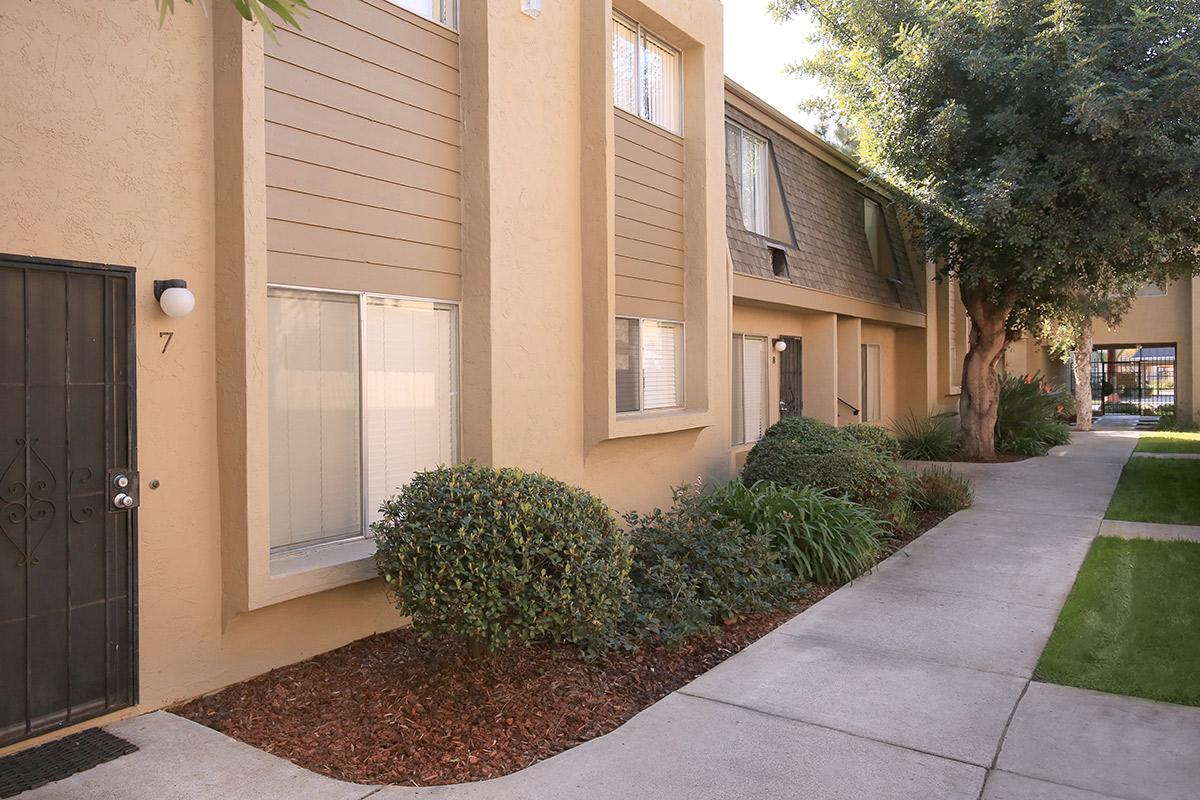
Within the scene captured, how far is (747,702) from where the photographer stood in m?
5.04

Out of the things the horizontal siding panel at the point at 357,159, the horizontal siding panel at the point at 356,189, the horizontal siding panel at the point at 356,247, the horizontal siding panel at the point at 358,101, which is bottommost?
the horizontal siding panel at the point at 356,247

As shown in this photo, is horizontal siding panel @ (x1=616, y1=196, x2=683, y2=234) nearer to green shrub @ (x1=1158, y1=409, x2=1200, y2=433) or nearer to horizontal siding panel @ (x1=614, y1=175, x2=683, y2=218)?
horizontal siding panel @ (x1=614, y1=175, x2=683, y2=218)

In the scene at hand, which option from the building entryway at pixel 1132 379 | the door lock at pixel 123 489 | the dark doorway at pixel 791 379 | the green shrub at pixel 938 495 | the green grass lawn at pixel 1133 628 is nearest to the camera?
the door lock at pixel 123 489

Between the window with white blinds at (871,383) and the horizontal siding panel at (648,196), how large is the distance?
8.88 metres

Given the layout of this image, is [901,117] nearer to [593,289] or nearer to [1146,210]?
[1146,210]

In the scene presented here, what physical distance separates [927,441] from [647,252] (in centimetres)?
1032

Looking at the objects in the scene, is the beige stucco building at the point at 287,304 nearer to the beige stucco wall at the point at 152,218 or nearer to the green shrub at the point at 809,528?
the beige stucco wall at the point at 152,218

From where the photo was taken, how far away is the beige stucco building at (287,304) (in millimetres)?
4336

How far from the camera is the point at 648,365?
29.9 ft

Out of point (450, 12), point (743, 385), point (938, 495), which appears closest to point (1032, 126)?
point (743, 385)

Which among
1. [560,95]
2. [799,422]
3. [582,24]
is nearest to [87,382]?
[560,95]

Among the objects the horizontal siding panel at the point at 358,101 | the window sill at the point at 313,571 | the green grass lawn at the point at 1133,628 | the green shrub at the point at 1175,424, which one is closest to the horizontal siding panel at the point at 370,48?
the horizontal siding panel at the point at 358,101

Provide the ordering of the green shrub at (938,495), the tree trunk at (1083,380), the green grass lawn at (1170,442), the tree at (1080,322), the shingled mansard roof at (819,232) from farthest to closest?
the tree trunk at (1083,380)
the green grass lawn at (1170,442)
the tree at (1080,322)
the shingled mansard roof at (819,232)
the green shrub at (938,495)

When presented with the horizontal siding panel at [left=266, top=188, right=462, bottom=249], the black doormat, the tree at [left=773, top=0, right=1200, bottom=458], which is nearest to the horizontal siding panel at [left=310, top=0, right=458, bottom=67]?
the horizontal siding panel at [left=266, top=188, right=462, bottom=249]
